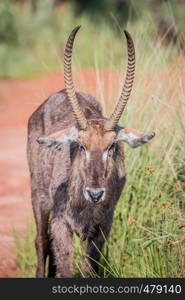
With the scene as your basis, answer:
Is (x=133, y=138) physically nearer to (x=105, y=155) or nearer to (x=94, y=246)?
(x=105, y=155)

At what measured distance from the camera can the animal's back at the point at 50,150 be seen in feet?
23.9

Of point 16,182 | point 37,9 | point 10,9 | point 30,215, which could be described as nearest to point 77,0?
point 37,9

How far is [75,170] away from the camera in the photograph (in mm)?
6918

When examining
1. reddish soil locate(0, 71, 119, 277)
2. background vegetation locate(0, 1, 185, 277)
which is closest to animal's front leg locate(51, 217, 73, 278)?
background vegetation locate(0, 1, 185, 277)

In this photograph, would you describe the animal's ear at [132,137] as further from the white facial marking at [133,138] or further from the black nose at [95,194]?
the black nose at [95,194]

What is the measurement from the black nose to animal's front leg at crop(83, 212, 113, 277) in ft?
2.96

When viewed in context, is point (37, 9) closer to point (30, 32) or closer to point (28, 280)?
point (30, 32)

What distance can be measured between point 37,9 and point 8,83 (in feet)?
15.1

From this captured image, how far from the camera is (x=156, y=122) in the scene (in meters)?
8.45

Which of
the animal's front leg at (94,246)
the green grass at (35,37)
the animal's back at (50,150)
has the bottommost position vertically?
the animal's front leg at (94,246)

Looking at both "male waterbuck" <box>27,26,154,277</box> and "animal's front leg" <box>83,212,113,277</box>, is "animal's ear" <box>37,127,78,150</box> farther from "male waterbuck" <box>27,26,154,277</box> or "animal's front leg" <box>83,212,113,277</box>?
"animal's front leg" <box>83,212,113,277</box>

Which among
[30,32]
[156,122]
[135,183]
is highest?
[30,32]

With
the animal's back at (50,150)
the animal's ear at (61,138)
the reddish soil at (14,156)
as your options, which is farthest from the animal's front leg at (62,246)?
the reddish soil at (14,156)

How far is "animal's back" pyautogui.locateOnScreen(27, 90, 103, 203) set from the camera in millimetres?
7281
